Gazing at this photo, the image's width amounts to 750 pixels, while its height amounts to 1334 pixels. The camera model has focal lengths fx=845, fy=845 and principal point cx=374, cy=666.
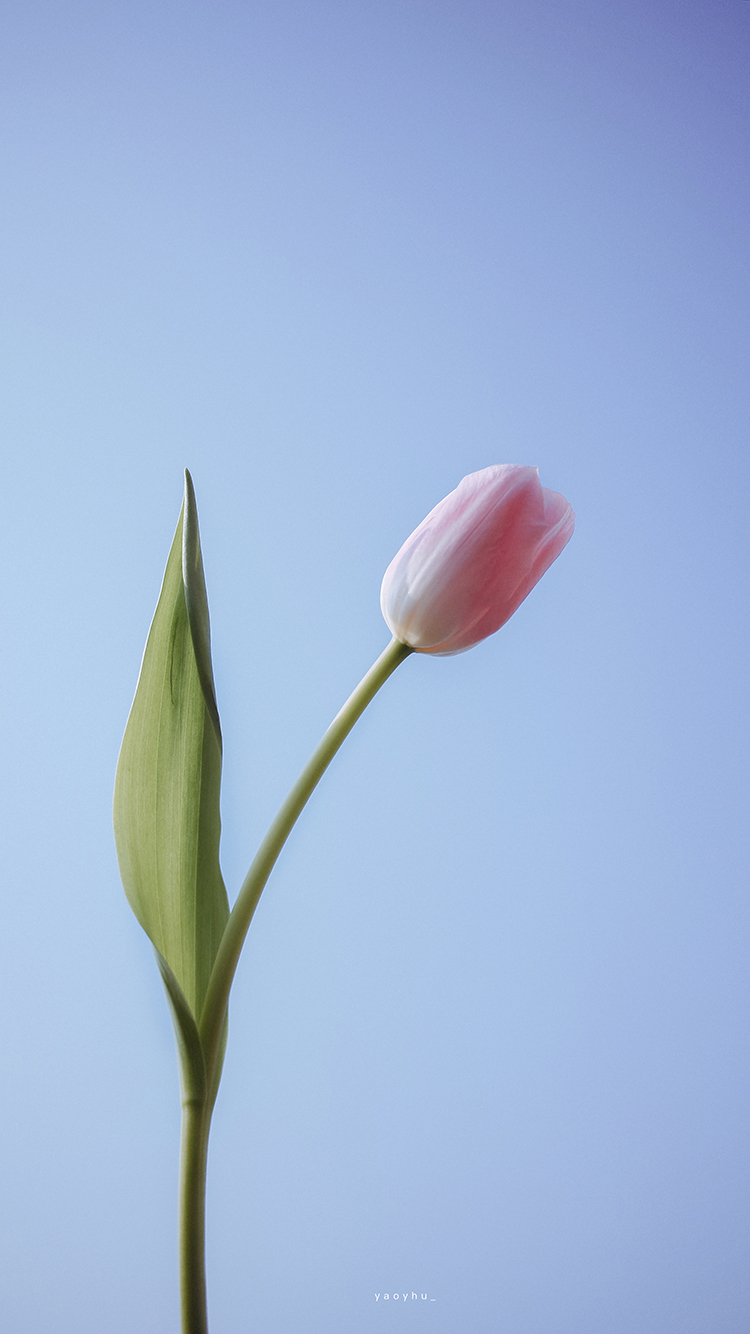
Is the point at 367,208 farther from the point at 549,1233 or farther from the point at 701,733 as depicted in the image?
the point at 549,1233

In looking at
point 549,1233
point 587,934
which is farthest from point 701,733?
point 549,1233

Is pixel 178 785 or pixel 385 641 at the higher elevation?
pixel 385 641

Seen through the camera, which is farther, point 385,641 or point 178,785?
point 385,641

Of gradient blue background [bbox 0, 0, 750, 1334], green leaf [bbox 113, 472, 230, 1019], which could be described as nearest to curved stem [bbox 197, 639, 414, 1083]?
green leaf [bbox 113, 472, 230, 1019]

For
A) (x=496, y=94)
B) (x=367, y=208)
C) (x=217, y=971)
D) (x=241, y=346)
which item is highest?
(x=496, y=94)

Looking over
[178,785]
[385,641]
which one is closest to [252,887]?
[178,785]

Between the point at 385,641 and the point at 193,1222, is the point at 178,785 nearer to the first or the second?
the point at 193,1222
